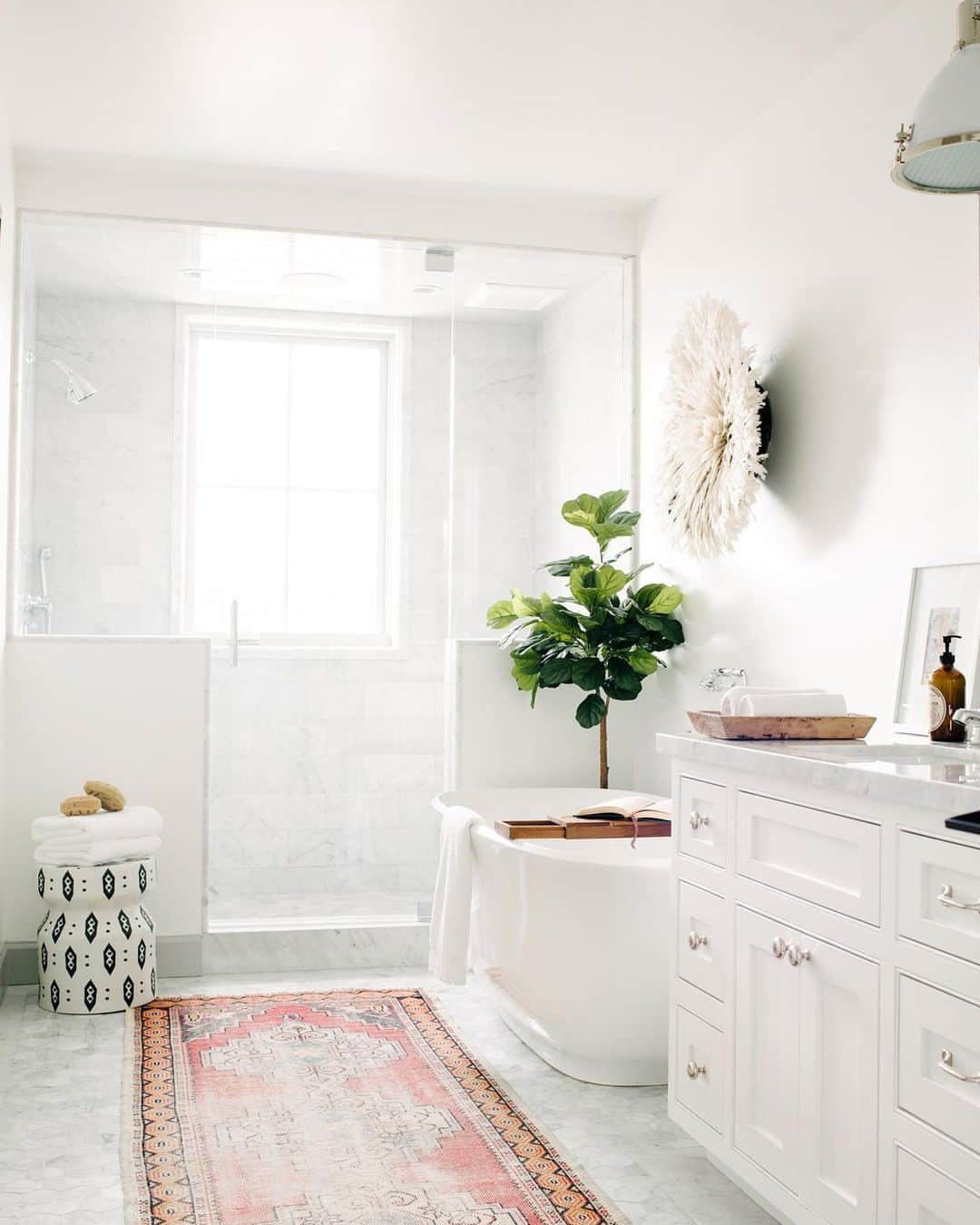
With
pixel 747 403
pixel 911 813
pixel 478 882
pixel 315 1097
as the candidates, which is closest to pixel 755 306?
pixel 747 403

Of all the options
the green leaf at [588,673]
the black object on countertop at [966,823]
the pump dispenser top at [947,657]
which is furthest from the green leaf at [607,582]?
the black object on countertop at [966,823]

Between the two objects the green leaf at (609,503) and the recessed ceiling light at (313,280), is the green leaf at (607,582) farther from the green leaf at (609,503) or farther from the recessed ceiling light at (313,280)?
the recessed ceiling light at (313,280)

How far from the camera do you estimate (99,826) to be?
3.72 m

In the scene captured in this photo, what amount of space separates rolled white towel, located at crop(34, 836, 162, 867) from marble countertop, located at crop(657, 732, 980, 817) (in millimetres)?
1848

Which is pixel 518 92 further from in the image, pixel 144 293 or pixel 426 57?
pixel 144 293

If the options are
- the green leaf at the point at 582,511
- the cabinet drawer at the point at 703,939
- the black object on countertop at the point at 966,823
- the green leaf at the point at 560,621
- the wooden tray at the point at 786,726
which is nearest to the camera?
the black object on countertop at the point at 966,823

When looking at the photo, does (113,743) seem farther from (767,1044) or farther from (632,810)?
(767,1044)

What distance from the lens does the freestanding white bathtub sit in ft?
9.75

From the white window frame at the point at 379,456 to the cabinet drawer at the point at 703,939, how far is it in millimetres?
2131

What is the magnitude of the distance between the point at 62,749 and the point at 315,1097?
5.24 ft

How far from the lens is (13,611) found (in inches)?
160

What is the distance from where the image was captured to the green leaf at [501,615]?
433 cm

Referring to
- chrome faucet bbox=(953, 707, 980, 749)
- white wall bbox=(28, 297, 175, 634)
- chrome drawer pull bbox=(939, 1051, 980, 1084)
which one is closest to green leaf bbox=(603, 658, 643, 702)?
white wall bbox=(28, 297, 175, 634)

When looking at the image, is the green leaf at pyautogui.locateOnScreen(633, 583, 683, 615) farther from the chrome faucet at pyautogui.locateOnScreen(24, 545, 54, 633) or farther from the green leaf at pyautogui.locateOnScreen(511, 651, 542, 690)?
the chrome faucet at pyautogui.locateOnScreen(24, 545, 54, 633)
